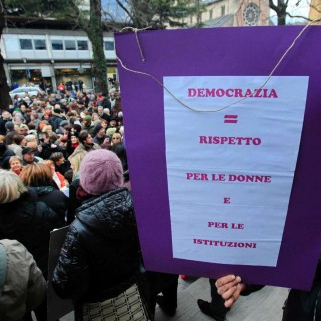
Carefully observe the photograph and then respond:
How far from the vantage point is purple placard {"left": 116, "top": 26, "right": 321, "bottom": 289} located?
2.92 ft

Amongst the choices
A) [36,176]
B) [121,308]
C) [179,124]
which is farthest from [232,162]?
[36,176]

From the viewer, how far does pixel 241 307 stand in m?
2.93

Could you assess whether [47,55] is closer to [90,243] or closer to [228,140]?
[90,243]

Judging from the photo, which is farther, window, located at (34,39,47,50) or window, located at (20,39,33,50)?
window, located at (34,39,47,50)

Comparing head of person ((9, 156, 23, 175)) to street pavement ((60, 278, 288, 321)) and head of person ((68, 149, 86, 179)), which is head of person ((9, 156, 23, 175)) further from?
street pavement ((60, 278, 288, 321))

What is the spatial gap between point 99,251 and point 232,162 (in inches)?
42.8

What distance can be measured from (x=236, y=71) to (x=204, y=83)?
104 mm

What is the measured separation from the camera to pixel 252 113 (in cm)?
95

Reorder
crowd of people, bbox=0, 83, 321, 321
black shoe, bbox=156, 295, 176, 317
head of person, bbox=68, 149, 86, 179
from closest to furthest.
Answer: crowd of people, bbox=0, 83, 321, 321 → black shoe, bbox=156, 295, 176, 317 → head of person, bbox=68, 149, 86, 179

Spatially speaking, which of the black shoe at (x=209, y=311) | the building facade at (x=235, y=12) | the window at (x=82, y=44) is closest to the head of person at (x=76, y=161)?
the black shoe at (x=209, y=311)

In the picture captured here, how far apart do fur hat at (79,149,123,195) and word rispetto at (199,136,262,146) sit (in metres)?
1.07

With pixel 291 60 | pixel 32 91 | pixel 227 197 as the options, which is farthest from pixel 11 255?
pixel 32 91

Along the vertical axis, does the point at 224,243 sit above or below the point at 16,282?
above

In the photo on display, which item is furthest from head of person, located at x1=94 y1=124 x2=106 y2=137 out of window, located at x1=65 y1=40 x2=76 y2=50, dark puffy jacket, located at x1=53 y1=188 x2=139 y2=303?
window, located at x1=65 y1=40 x2=76 y2=50
